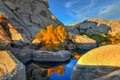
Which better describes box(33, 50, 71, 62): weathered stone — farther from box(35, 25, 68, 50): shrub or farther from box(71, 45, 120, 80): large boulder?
box(71, 45, 120, 80): large boulder

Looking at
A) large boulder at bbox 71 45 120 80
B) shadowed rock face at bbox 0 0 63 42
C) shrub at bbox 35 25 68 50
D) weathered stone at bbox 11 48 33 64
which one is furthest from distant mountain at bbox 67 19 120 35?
large boulder at bbox 71 45 120 80

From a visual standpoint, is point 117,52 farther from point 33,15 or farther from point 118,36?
point 118,36

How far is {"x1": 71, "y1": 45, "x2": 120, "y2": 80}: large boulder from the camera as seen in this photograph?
14.9m

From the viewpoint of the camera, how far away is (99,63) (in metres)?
15.2

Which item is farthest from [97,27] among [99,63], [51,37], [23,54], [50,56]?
[99,63]

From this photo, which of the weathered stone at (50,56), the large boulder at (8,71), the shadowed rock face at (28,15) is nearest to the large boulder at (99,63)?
the large boulder at (8,71)

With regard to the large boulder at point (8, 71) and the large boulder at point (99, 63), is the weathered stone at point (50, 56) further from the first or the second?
the large boulder at point (99, 63)

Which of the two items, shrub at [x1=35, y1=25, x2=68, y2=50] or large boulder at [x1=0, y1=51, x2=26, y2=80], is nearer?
large boulder at [x1=0, y1=51, x2=26, y2=80]

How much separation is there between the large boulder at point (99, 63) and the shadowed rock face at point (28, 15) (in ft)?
151

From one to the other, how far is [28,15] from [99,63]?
65458 mm

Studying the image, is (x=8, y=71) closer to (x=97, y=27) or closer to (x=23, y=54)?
(x=23, y=54)

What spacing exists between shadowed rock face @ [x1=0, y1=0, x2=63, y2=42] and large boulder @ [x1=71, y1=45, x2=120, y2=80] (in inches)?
1806

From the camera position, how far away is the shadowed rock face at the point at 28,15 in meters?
68.1

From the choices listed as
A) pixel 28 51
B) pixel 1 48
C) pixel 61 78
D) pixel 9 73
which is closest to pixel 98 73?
pixel 9 73
